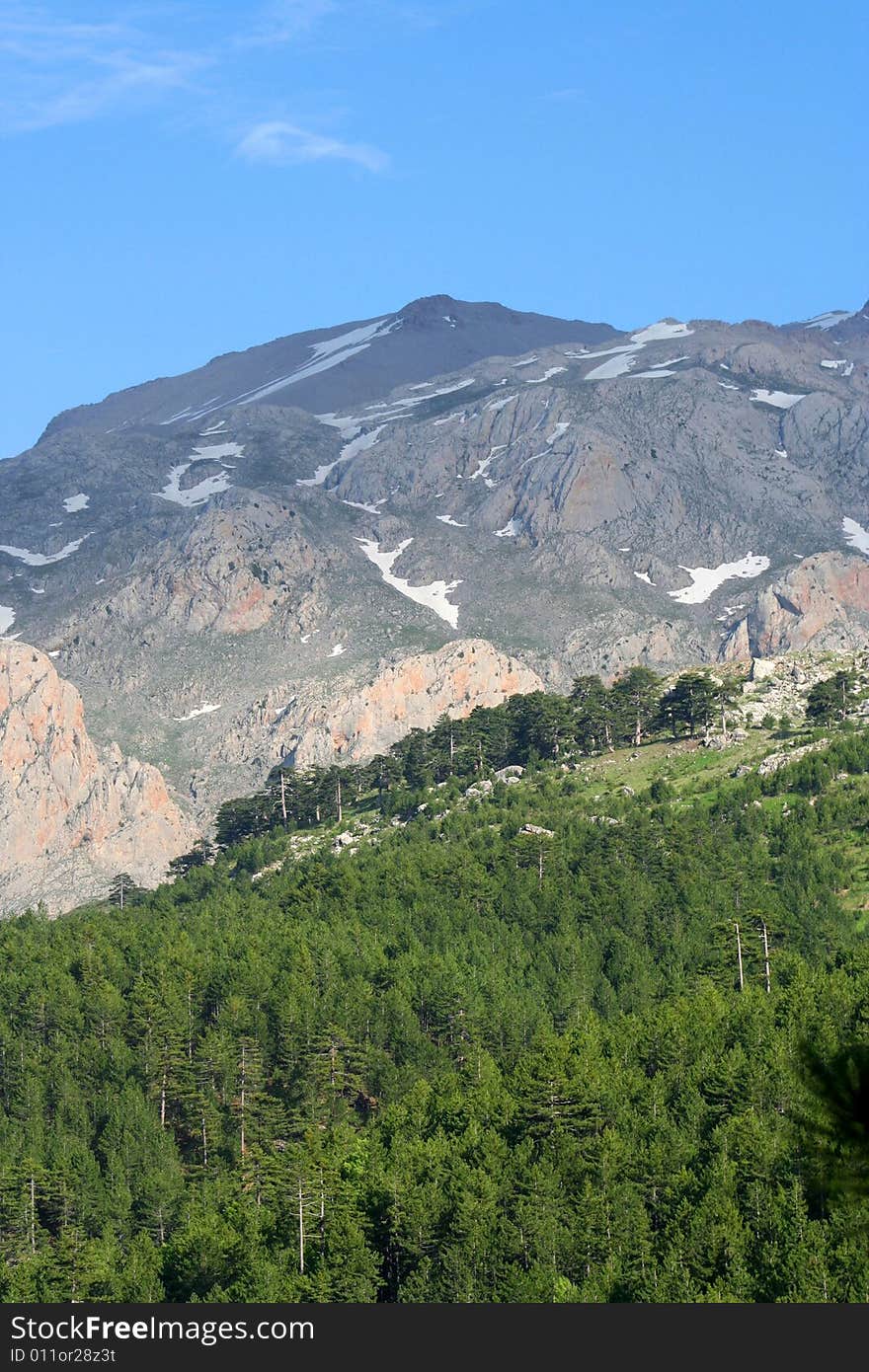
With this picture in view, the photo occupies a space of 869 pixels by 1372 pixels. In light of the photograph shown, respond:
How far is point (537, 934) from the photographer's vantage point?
130 metres

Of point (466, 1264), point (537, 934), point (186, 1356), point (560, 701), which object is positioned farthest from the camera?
point (560, 701)

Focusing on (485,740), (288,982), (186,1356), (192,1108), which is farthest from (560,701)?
(186,1356)

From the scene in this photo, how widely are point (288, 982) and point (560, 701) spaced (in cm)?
7572

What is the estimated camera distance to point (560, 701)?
186625mm

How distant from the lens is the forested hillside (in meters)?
79.2

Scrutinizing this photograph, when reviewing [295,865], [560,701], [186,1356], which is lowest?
[186,1356]

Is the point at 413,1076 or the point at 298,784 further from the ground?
the point at 298,784

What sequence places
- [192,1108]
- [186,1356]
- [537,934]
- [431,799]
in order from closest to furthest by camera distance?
1. [186,1356]
2. [192,1108]
3. [537,934]
4. [431,799]

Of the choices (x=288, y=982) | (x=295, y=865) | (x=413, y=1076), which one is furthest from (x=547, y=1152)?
(x=295, y=865)

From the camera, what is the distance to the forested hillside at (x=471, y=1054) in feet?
260

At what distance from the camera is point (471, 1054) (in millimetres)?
104875

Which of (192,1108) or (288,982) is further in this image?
(288,982)

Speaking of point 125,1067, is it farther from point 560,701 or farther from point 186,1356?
point 560,701

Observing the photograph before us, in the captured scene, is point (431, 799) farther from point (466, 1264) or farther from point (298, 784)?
point (466, 1264)
